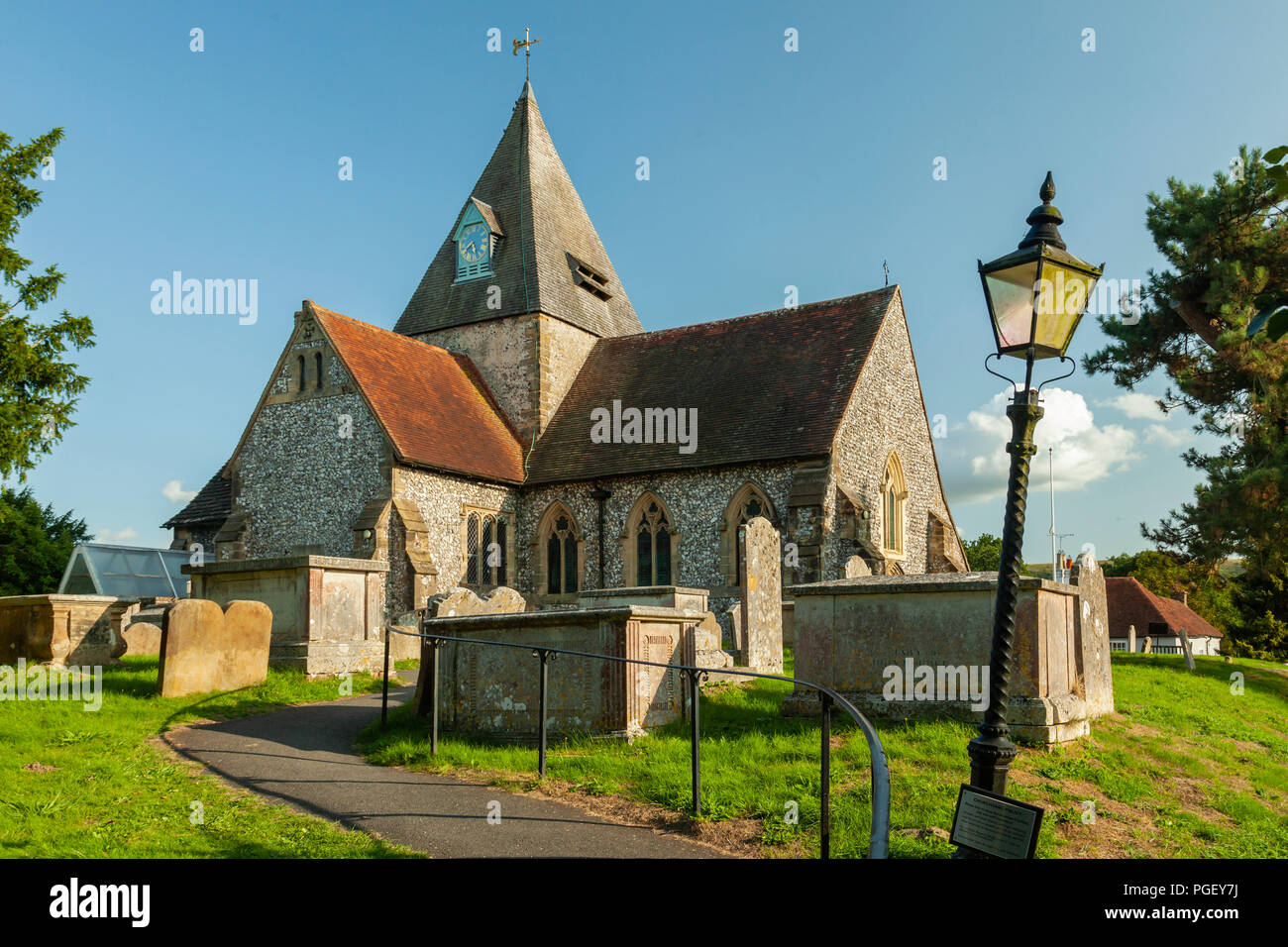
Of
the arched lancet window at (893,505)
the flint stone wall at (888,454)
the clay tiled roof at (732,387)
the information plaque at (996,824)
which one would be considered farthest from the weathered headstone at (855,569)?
the information plaque at (996,824)

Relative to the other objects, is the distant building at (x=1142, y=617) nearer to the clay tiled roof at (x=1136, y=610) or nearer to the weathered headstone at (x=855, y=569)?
the clay tiled roof at (x=1136, y=610)

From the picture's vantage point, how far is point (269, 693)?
12430 mm

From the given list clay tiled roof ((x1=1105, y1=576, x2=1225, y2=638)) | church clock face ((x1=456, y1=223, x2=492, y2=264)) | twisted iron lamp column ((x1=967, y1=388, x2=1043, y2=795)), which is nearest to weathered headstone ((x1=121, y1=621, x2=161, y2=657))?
twisted iron lamp column ((x1=967, y1=388, x2=1043, y2=795))

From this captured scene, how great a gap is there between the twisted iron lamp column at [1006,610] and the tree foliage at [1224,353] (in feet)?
53.4

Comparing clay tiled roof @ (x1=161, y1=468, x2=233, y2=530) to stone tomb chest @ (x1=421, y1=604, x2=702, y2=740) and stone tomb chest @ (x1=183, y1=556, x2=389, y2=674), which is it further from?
stone tomb chest @ (x1=421, y1=604, x2=702, y2=740)

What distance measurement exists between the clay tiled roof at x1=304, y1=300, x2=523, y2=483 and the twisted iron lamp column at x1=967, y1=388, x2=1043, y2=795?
1795 cm

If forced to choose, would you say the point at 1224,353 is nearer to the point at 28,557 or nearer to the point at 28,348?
the point at 28,348

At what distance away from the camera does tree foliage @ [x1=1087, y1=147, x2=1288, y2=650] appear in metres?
20.0

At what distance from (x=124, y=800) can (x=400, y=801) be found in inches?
76.4

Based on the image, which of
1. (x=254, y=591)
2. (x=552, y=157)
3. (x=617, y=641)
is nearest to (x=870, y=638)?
(x=617, y=641)

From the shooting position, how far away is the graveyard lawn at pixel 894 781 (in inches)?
278
